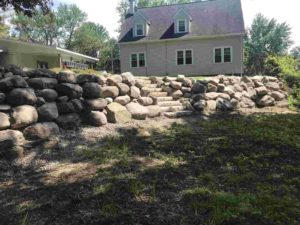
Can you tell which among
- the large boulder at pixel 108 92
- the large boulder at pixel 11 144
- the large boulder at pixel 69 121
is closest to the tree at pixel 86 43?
the large boulder at pixel 108 92

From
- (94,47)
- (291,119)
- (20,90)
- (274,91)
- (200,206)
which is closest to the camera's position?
(200,206)

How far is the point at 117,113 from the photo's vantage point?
682cm

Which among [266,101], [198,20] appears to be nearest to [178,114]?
[266,101]

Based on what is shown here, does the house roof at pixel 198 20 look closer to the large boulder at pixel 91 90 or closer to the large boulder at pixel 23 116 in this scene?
the large boulder at pixel 91 90

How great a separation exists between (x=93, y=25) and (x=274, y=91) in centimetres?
5588

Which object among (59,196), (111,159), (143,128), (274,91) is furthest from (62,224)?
(274,91)

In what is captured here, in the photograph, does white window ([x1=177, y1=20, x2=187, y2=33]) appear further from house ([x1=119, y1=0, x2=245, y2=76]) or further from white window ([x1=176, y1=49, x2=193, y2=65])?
white window ([x1=176, y1=49, x2=193, y2=65])

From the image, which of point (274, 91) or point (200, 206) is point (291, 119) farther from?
point (200, 206)

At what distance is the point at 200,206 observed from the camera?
122 inches

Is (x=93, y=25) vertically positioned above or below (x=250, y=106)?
above

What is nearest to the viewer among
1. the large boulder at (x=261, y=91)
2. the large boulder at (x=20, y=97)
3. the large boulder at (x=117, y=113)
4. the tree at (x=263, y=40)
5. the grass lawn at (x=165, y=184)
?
the grass lawn at (x=165, y=184)

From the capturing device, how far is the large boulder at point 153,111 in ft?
25.3

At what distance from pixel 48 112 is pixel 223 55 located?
62.4ft

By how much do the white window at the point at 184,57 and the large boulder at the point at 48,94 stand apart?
18506mm
